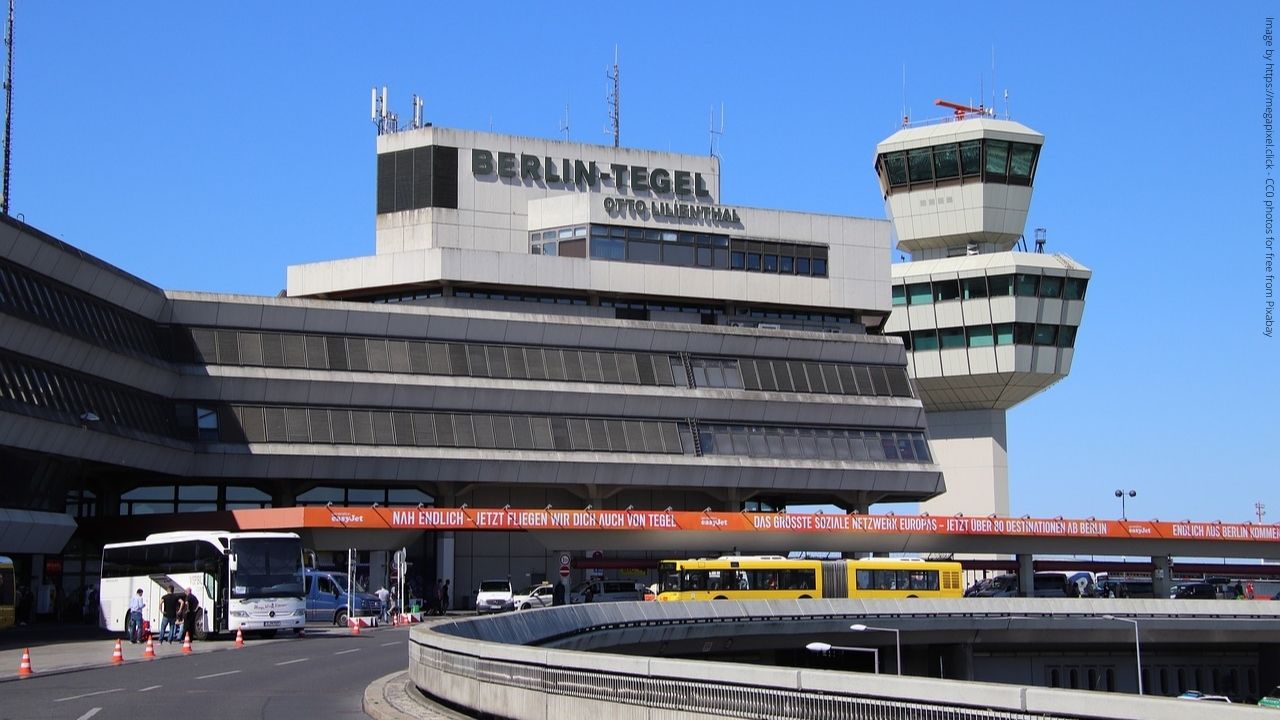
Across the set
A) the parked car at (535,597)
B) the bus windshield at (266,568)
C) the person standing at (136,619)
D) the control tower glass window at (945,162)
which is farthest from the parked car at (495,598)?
the control tower glass window at (945,162)

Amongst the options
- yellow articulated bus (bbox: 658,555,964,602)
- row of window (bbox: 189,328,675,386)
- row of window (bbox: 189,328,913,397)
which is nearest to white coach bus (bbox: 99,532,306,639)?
yellow articulated bus (bbox: 658,555,964,602)

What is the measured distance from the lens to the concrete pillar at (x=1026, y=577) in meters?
78.2

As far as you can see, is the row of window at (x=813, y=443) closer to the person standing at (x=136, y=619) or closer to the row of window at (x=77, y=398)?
the row of window at (x=77, y=398)

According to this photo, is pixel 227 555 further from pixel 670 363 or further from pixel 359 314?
pixel 670 363

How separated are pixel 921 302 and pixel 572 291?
30.0m

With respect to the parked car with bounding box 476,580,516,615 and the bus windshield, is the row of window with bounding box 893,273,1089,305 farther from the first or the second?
the bus windshield

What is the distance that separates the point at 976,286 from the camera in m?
97.6

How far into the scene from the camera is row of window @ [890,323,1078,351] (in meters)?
96.8

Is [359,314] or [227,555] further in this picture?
[359,314]

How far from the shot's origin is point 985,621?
59.4 meters

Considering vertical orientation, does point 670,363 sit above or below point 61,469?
above

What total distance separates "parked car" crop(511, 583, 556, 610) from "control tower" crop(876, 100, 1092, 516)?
38.4 meters

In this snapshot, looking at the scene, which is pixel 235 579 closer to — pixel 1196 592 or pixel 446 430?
pixel 446 430

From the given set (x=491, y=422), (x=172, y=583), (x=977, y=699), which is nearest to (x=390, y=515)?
(x=491, y=422)
